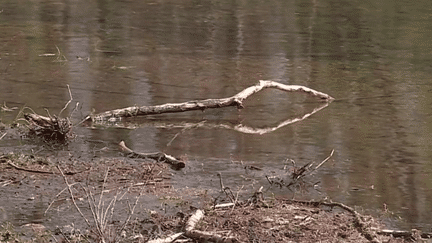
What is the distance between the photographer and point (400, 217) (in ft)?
25.8

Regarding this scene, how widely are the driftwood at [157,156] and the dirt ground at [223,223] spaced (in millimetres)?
535

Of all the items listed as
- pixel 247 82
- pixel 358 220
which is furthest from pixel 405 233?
pixel 247 82

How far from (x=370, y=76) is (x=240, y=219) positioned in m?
8.72

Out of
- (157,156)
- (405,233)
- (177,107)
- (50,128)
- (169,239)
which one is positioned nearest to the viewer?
(169,239)

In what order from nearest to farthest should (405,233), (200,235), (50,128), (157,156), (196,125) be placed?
1. (200,235)
2. (405,233)
3. (157,156)
4. (50,128)
5. (196,125)

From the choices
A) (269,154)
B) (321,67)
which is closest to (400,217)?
(269,154)

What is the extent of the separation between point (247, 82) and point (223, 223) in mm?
7641

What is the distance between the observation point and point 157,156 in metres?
9.60

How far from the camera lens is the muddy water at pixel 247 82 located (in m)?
9.45

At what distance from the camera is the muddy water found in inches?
372

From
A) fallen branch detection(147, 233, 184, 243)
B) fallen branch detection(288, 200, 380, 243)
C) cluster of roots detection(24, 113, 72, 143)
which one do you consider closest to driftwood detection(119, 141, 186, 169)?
cluster of roots detection(24, 113, 72, 143)

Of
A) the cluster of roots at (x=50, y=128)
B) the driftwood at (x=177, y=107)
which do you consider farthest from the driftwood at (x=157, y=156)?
the driftwood at (x=177, y=107)

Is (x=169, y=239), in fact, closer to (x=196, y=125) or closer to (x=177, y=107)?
(x=196, y=125)

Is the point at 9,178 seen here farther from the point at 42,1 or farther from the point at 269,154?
the point at 42,1
